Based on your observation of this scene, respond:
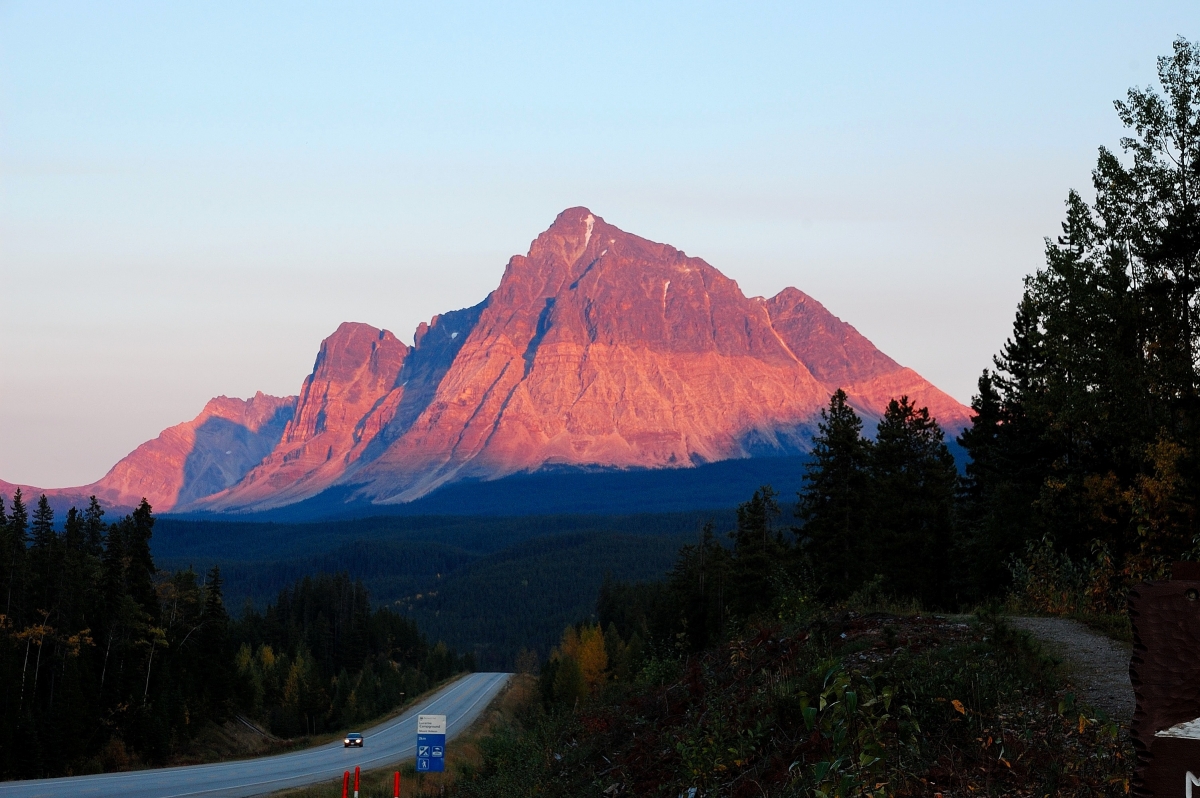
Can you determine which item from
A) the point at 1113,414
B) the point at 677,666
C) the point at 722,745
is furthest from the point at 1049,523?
the point at 722,745

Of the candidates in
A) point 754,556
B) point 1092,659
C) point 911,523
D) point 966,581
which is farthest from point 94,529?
point 1092,659

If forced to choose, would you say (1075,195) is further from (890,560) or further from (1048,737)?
(890,560)

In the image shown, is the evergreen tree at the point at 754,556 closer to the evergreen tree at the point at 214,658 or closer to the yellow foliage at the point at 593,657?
the yellow foliage at the point at 593,657

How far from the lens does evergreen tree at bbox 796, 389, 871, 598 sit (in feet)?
167

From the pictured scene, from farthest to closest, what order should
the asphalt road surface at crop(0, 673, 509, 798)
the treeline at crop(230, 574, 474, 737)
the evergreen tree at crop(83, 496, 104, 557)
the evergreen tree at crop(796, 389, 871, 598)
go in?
the treeline at crop(230, 574, 474, 737)
the evergreen tree at crop(83, 496, 104, 557)
the evergreen tree at crop(796, 389, 871, 598)
the asphalt road surface at crop(0, 673, 509, 798)


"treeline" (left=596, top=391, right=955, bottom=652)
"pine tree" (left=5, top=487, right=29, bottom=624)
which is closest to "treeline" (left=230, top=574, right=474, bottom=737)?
"pine tree" (left=5, top=487, right=29, bottom=624)

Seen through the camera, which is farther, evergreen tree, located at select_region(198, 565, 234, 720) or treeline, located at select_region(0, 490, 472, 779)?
evergreen tree, located at select_region(198, 565, 234, 720)

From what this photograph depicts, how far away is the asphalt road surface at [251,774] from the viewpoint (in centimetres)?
4094

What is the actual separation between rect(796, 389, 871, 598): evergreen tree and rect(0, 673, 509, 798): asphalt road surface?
85.9 feet

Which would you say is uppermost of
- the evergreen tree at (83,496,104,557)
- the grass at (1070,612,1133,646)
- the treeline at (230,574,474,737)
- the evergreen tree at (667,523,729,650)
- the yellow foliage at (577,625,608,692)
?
the grass at (1070,612,1133,646)

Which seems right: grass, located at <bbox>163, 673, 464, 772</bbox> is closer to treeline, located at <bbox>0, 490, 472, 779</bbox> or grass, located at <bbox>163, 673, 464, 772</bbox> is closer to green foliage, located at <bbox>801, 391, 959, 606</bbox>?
treeline, located at <bbox>0, 490, 472, 779</bbox>

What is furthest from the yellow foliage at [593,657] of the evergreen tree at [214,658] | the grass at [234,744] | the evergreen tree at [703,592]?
the evergreen tree at [214,658]

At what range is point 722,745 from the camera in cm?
980

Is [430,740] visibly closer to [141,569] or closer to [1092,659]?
[1092,659]
